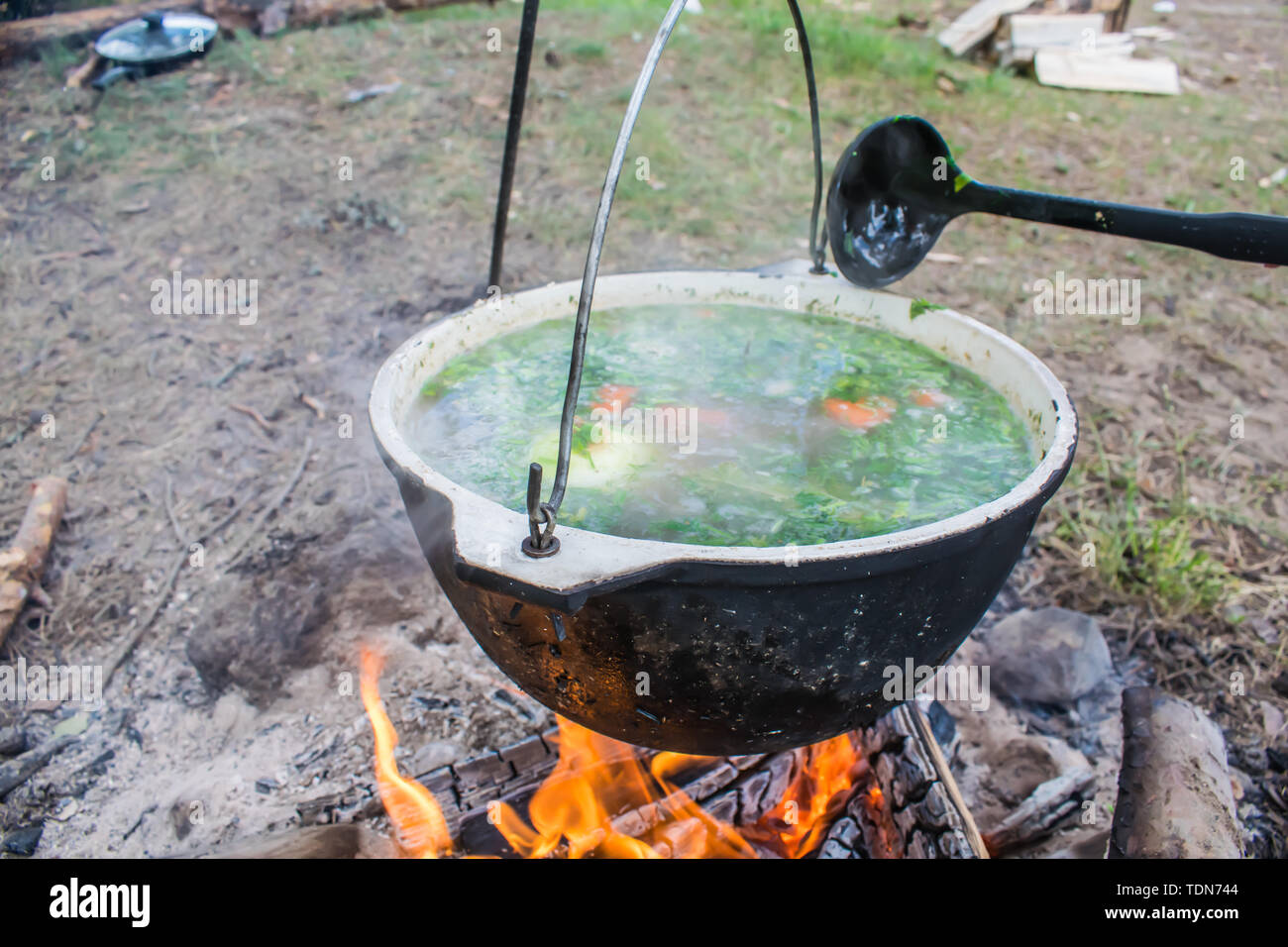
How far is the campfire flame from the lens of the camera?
2.33m

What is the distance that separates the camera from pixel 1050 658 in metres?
2.99

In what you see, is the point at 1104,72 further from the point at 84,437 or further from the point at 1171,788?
the point at 84,437

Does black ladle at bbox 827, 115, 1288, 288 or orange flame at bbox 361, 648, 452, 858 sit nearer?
black ladle at bbox 827, 115, 1288, 288

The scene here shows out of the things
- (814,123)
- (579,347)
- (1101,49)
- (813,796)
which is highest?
(1101,49)

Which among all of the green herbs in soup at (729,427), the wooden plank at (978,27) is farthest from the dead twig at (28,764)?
the wooden plank at (978,27)

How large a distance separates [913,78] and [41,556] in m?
8.42

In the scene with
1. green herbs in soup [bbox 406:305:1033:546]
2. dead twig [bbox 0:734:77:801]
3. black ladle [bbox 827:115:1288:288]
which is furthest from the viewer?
dead twig [bbox 0:734:77:801]

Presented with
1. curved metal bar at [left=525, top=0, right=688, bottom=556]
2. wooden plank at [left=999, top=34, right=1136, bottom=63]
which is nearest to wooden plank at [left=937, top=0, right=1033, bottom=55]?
wooden plank at [left=999, top=34, right=1136, bottom=63]

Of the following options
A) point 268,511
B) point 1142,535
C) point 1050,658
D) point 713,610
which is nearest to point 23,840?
point 268,511

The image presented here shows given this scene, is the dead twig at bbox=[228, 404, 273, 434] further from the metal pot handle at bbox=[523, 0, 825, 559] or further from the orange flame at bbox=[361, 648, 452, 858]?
the metal pot handle at bbox=[523, 0, 825, 559]

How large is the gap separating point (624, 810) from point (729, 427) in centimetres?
116

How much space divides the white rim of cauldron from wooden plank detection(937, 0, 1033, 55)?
27.7 feet
